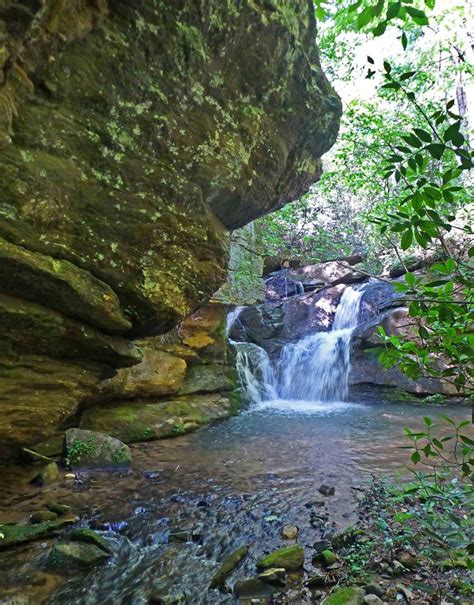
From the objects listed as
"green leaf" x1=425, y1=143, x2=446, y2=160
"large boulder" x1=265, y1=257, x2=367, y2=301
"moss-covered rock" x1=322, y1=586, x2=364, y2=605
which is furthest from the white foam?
"green leaf" x1=425, y1=143, x2=446, y2=160

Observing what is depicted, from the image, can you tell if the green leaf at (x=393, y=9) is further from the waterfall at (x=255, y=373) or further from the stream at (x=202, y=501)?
the waterfall at (x=255, y=373)

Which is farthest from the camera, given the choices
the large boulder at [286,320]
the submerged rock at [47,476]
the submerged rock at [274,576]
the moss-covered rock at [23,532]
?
the large boulder at [286,320]

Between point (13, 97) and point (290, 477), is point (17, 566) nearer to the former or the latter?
point (290, 477)

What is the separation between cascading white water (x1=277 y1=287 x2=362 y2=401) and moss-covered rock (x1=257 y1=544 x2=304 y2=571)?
9386 mm

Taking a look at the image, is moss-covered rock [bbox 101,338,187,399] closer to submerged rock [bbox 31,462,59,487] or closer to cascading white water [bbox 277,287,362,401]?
submerged rock [bbox 31,462,59,487]

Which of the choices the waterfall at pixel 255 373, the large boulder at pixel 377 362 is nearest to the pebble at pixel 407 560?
the waterfall at pixel 255 373

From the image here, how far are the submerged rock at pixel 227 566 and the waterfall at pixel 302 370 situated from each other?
790 cm

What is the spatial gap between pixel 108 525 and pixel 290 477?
7.19ft

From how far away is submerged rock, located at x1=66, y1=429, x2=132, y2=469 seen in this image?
5.13 metres

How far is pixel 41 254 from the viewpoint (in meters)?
3.67

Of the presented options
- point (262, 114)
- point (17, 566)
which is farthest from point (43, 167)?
point (17, 566)

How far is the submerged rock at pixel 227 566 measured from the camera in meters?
2.71

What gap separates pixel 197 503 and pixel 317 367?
912 cm

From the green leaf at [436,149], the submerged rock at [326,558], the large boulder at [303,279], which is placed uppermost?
the large boulder at [303,279]
